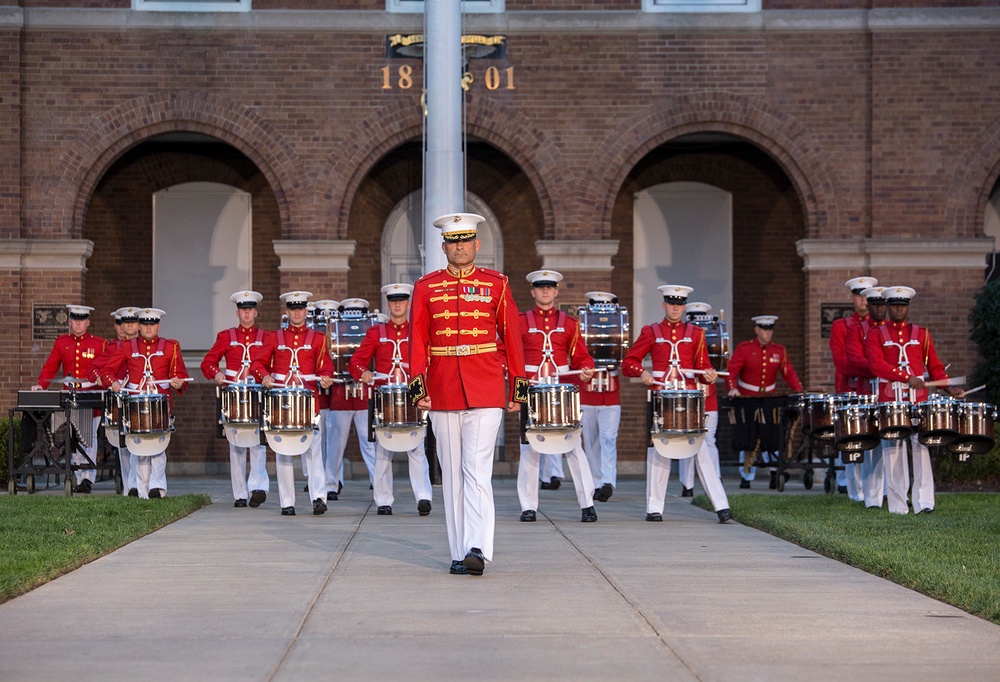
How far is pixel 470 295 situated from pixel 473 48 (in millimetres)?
9681

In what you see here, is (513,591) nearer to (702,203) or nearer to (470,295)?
(470,295)

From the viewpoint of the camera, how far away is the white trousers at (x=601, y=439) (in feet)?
57.1

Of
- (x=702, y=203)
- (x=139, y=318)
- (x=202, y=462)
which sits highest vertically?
(x=702, y=203)

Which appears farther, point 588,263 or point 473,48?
point 588,263

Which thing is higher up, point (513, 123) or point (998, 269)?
point (513, 123)

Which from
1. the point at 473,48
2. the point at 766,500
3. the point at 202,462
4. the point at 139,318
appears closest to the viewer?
the point at 766,500

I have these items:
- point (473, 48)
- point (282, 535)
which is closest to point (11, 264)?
point (473, 48)

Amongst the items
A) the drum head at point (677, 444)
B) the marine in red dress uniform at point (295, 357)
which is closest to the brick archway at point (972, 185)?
the drum head at point (677, 444)

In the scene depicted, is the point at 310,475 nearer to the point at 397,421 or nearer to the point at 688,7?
the point at 397,421

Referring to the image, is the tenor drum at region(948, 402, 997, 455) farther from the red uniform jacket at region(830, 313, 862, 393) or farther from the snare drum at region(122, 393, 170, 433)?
the snare drum at region(122, 393, 170, 433)

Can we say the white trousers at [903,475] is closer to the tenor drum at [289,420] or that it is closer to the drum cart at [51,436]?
the tenor drum at [289,420]

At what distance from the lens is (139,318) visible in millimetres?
17000

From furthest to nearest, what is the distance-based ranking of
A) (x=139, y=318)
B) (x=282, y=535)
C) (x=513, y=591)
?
(x=139, y=318) < (x=282, y=535) < (x=513, y=591)

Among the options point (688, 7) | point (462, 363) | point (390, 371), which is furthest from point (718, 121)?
point (462, 363)
